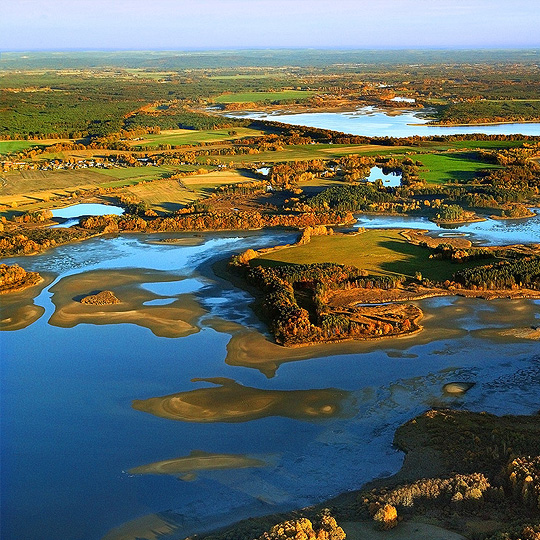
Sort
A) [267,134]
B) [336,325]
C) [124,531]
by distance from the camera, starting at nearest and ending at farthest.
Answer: [124,531], [336,325], [267,134]

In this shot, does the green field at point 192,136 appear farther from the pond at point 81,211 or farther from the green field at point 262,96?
the green field at point 262,96

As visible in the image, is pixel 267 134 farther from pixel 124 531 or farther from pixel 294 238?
pixel 124 531

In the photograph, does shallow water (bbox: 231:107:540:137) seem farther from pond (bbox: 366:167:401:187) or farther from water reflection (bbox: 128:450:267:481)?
water reflection (bbox: 128:450:267:481)

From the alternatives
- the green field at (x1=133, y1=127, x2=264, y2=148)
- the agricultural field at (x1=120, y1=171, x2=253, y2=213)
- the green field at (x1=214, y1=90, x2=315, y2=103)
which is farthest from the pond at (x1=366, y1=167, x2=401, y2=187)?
the green field at (x1=214, y1=90, x2=315, y2=103)

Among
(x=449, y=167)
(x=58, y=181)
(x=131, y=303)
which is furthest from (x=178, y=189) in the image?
(x=131, y=303)

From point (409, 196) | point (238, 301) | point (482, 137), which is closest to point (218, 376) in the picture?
point (238, 301)
